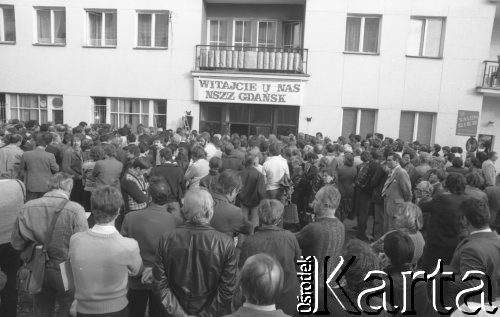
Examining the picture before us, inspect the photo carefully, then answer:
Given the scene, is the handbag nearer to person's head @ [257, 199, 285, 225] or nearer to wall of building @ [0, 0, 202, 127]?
person's head @ [257, 199, 285, 225]

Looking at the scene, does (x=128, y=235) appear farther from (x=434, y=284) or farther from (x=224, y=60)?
(x=224, y=60)

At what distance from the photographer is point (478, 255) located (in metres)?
3.25

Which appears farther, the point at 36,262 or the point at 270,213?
the point at 36,262

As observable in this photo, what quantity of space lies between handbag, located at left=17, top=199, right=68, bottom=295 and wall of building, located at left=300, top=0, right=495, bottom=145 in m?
12.1

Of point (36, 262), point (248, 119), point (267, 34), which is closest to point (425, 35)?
point (267, 34)

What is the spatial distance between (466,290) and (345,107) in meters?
12.3

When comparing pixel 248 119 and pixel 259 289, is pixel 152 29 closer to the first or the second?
pixel 248 119

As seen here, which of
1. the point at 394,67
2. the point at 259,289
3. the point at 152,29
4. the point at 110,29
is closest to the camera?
the point at 259,289

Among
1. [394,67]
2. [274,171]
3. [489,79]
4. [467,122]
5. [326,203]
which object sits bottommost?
[274,171]

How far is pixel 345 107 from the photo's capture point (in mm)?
14781

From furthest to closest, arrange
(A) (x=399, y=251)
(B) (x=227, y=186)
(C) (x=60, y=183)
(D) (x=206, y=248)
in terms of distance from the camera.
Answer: (B) (x=227, y=186) → (C) (x=60, y=183) → (D) (x=206, y=248) → (A) (x=399, y=251)

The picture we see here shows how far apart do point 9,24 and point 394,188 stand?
644 inches

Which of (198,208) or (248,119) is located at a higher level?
(248,119)

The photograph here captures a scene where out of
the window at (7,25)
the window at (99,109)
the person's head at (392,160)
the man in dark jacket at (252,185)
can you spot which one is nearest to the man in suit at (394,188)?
the person's head at (392,160)
